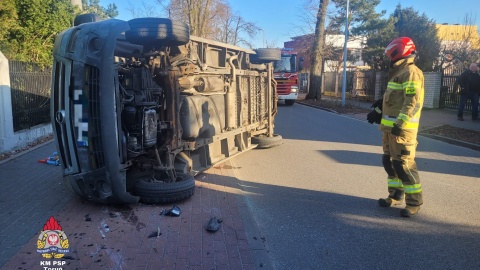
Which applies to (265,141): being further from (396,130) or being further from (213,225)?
(213,225)

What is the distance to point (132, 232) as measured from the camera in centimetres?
407

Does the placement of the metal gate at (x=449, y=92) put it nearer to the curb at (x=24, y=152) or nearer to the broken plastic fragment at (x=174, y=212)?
the curb at (x=24, y=152)

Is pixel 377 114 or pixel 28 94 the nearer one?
pixel 377 114

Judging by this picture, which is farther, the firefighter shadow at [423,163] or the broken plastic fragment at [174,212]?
the firefighter shadow at [423,163]

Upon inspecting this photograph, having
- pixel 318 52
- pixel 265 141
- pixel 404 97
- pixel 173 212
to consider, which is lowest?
pixel 173 212

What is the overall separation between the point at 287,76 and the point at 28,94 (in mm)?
15871

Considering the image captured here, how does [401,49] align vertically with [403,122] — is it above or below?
above

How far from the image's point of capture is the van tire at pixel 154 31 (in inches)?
180

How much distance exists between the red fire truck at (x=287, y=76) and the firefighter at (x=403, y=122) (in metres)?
18.0

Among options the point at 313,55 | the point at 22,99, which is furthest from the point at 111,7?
the point at 22,99

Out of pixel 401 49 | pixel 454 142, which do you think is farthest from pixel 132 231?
pixel 454 142

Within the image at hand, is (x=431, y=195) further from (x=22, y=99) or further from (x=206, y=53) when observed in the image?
(x=22, y=99)

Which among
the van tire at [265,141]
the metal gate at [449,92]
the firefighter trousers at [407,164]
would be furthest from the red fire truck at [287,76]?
the firefighter trousers at [407,164]

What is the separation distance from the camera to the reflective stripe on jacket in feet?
15.1
